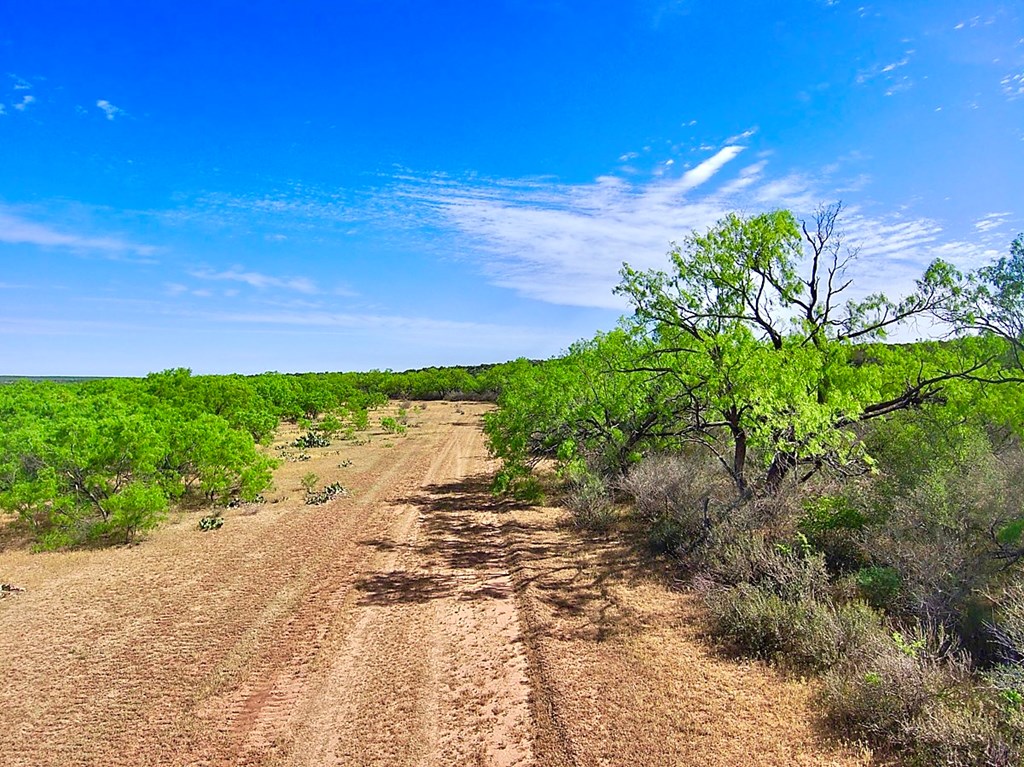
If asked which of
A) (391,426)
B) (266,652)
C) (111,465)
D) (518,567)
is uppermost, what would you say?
(111,465)

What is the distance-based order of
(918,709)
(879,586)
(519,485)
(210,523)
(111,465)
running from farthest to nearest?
(519,485), (210,523), (111,465), (879,586), (918,709)

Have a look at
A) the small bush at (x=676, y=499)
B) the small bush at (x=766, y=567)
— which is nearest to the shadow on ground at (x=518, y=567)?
the small bush at (x=676, y=499)

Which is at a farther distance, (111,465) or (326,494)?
(326,494)

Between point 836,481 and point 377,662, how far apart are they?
36.5 ft

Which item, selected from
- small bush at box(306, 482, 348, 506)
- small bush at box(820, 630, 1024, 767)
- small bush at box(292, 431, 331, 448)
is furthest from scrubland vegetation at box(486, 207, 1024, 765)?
small bush at box(292, 431, 331, 448)

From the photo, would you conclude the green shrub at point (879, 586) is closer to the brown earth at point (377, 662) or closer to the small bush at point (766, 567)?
the small bush at point (766, 567)

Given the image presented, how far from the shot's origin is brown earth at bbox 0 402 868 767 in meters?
6.41

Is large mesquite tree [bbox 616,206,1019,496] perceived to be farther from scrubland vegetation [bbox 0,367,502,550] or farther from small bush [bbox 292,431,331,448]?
small bush [bbox 292,431,331,448]

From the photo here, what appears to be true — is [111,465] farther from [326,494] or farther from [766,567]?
[766,567]

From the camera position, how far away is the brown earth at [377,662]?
6406 millimetres

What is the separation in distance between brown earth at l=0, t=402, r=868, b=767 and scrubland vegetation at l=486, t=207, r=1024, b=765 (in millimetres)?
917

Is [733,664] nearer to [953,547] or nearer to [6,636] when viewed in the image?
[953,547]

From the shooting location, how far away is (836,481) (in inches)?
536

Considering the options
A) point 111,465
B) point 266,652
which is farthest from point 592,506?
point 111,465
